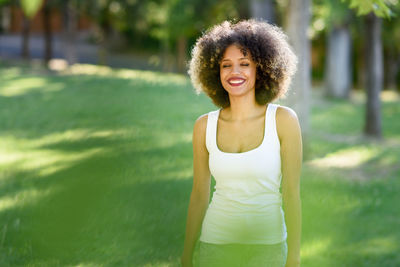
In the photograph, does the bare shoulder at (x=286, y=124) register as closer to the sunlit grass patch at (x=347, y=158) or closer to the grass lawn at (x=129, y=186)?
the grass lawn at (x=129, y=186)

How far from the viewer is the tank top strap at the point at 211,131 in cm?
284

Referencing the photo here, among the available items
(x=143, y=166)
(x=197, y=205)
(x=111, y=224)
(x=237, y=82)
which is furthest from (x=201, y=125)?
(x=143, y=166)

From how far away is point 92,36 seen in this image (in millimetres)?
45000

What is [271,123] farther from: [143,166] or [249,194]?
[143,166]

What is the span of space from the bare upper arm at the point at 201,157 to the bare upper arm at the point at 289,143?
1.30 ft

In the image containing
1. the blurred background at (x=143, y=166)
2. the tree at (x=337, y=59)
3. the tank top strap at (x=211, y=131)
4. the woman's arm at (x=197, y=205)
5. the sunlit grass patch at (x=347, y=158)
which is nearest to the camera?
the tank top strap at (x=211, y=131)

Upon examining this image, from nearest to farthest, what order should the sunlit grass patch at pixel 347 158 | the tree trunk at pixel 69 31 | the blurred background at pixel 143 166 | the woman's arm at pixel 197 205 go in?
the woman's arm at pixel 197 205 → the blurred background at pixel 143 166 → the sunlit grass patch at pixel 347 158 → the tree trunk at pixel 69 31

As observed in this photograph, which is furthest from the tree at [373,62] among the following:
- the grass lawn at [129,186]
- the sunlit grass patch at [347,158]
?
the sunlit grass patch at [347,158]

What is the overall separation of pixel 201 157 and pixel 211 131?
15 centimetres

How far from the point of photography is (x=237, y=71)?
2.87 meters

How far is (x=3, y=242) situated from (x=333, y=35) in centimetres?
2281

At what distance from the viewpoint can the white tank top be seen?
2717 mm

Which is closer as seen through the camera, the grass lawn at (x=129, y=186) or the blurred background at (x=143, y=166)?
the grass lawn at (x=129, y=186)

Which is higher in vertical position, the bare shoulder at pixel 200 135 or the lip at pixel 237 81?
the lip at pixel 237 81
